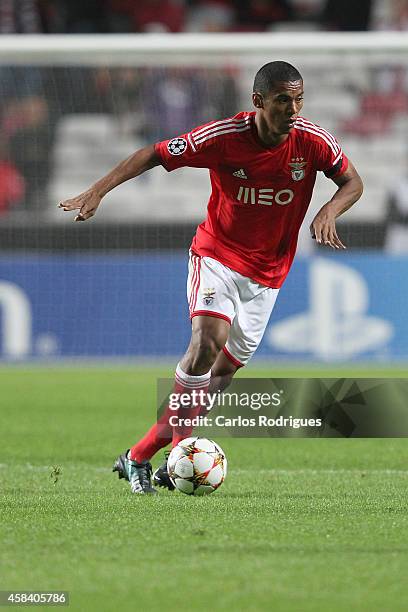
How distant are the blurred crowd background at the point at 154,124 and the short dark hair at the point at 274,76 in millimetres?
9025

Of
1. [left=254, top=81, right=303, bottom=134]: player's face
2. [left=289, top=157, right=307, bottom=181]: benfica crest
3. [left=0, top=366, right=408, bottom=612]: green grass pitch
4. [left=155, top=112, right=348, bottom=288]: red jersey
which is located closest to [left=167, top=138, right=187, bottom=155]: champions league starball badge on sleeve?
[left=155, top=112, right=348, bottom=288]: red jersey

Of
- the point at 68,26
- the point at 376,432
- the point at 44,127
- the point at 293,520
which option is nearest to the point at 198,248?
the point at 376,432

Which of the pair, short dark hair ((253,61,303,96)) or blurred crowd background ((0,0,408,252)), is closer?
short dark hair ((253,61,303,96))

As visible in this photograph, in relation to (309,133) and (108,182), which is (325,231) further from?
(108,182)

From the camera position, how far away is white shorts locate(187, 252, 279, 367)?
254 inches

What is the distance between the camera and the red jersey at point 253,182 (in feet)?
21.1

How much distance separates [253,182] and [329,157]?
17.3 inches

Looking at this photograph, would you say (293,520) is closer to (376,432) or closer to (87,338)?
(376,432)

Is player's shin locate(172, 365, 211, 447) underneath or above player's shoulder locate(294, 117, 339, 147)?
underneath

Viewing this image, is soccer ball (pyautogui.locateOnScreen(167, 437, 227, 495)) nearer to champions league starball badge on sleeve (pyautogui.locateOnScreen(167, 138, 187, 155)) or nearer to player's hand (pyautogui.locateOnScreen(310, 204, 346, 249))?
player's hand (pyautogui.locateOnScreen(310, 204, 346, 249))

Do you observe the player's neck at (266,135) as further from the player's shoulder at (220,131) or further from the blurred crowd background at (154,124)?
the blurred crowd background at (154,124)

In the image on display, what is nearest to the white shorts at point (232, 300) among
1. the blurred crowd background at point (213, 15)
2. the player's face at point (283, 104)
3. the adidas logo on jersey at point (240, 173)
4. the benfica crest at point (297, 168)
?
the adidas logo on jersey at point (240, 173)

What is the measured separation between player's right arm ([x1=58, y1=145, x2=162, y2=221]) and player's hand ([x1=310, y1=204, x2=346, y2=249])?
3.07 ft

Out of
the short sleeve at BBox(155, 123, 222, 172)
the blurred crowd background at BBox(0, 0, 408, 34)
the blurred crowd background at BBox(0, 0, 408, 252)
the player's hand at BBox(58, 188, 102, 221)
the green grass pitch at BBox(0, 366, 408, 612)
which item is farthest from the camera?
the blurred crowd background at BBox(0, 0, 408, 34)
